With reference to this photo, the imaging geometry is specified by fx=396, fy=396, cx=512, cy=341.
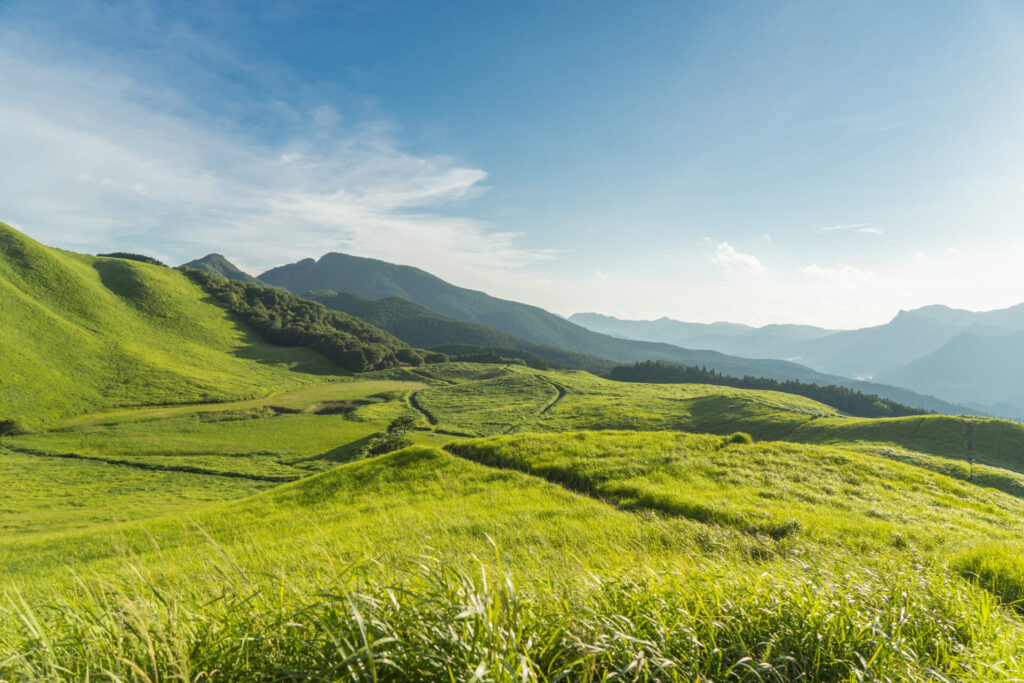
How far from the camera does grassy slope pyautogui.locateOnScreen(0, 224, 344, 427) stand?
89250 mm

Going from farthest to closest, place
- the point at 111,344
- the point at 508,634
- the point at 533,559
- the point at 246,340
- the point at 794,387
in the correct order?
the point at 246,340, the point at 794,387, the point at 111,344, the point at 533,559, the point at 508,634

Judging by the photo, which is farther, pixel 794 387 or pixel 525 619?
pixel 794 387

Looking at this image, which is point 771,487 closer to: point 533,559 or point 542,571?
point 533,559

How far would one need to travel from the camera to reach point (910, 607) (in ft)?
15.3

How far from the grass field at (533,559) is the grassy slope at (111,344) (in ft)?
91.0

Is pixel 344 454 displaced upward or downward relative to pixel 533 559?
downward

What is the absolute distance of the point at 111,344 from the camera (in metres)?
112

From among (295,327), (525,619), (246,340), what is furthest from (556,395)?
(246,340)

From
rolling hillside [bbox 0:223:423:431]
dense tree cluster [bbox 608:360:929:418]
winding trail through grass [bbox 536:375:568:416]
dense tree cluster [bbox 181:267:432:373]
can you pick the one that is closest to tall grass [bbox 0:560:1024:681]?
winding trail through grass [bbox 536:375:568:416]

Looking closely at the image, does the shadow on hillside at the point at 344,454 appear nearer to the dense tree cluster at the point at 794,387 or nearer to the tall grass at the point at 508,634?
the tall grass at the point at 508,634

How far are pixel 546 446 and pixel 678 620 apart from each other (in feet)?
73.0

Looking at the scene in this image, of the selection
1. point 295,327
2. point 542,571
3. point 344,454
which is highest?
point 295,327

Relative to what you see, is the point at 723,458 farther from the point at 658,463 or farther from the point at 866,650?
the point at 866,650

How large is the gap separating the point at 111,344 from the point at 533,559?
154710 millimetres
